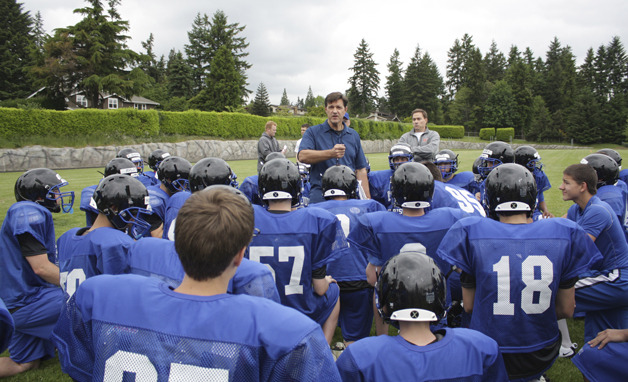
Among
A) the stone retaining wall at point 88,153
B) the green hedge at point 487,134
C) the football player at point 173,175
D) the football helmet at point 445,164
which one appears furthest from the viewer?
the green hedge at point 487,134

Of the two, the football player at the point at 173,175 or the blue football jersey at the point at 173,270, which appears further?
the football player at the point at 173,175

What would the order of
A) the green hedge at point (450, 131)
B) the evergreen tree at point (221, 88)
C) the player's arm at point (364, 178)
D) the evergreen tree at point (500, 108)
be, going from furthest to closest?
Result: the evergreen tree at point (500, 108) < the green hedge at point (450, 131) < the evergreen tree at point (221, 88) < the player's arm at point (364, 178)

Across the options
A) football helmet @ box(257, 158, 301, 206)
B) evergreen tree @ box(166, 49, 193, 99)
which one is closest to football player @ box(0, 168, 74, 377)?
football helmet @ box(257, 158, 301, 206)

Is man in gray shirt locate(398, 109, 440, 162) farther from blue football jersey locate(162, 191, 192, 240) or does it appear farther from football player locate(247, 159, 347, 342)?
football player locate(247, 159, 347, 342)

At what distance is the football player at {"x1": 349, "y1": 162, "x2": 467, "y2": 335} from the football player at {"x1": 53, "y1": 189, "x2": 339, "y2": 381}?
1926mm

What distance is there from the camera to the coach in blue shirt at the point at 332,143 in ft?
18.5

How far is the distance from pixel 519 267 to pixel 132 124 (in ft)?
93.6

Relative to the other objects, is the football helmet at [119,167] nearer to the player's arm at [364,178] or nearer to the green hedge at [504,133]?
the player's arm at [364,178]

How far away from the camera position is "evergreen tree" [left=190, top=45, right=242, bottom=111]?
4706cm

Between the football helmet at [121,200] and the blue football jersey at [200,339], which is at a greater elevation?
the football helmet at [121,200]

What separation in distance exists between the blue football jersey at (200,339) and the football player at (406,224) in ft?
6.56

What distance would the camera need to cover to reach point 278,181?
344 centimetres

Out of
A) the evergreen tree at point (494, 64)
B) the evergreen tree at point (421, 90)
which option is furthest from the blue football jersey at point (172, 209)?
the evergreen tree at point (494, 64)

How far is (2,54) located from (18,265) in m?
55.0
